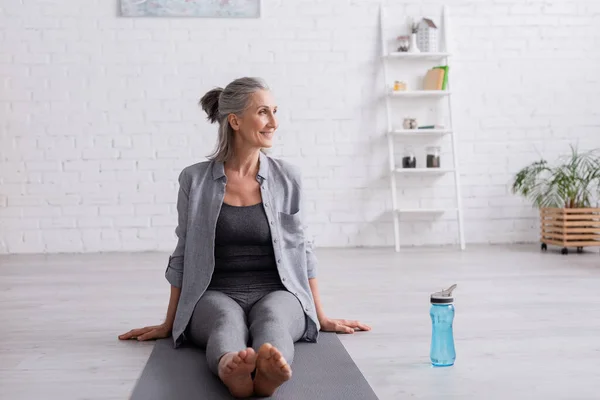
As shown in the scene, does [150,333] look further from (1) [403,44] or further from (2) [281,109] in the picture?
(1) [403,44]

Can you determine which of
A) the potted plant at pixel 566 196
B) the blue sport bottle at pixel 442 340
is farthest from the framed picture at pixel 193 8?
the blue sport bottle at pixel 442 340

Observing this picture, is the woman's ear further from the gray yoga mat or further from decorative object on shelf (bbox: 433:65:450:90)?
decorative object on shelf (bbox: 433:65:450:90)

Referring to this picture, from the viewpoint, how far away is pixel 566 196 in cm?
594

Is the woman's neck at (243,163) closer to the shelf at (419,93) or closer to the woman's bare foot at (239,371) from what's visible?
the woman's bare foot at (239,371)

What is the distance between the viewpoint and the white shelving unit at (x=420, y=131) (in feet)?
20.2

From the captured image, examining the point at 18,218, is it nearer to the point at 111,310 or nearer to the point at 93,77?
the point at 93,77

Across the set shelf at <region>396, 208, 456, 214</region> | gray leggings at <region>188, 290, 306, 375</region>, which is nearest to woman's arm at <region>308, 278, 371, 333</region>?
gray leggings at <region>188, 290, 306, 375</region>

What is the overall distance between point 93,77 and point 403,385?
4.59 meters

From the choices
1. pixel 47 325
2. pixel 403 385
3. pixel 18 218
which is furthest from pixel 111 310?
pixel 18 218

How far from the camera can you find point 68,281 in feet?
14.9

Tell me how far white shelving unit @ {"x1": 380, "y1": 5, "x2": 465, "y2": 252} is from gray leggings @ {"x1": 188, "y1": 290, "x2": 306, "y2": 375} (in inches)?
140

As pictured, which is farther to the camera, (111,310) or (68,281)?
(68,281)

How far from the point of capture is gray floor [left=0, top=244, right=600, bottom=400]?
2305 mm

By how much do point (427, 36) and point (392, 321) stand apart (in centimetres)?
354
